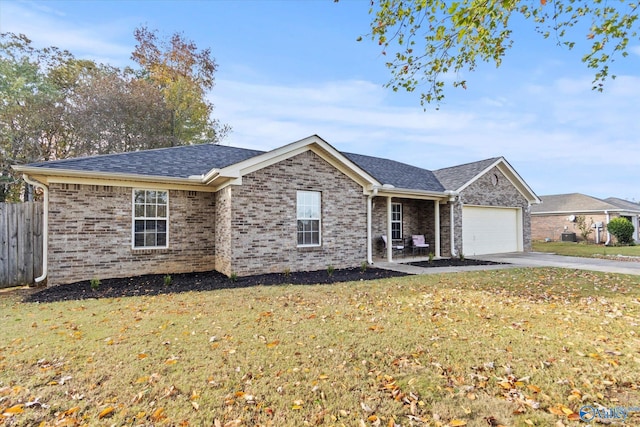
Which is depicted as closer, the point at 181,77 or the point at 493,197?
the point at 493,197

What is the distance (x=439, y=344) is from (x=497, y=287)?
459 cm

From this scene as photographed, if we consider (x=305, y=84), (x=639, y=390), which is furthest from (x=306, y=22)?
(x=639, y=390)

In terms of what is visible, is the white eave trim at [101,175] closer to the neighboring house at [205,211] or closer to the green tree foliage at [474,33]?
the neighboring house at [205,211]

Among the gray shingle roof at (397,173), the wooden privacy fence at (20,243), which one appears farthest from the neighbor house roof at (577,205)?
the wooden privacy fence at (20,243)

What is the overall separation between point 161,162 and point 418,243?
436 inches

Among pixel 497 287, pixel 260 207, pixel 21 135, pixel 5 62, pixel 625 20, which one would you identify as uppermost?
pixel 5 62

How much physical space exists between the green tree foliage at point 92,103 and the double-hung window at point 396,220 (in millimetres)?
16143

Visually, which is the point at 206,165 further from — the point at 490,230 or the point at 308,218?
the point at 490,230

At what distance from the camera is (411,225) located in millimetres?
14812

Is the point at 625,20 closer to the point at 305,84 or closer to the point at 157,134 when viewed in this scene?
the point at 305,84

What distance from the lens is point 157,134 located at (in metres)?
21.0

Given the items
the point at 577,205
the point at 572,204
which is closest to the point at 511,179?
the point at 577,205

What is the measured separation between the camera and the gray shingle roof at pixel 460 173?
48.8ft

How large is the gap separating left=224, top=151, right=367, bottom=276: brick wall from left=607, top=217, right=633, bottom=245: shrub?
21.3 meters
